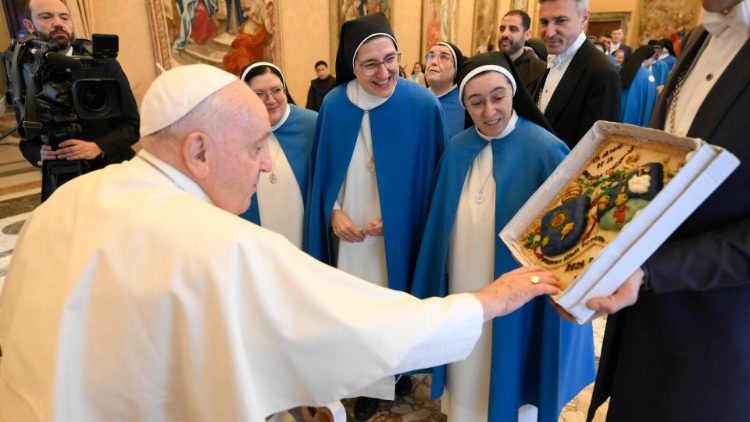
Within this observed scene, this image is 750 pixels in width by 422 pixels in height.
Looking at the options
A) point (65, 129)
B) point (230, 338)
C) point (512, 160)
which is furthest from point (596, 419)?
point (65, 129)

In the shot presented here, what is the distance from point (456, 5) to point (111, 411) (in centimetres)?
1354

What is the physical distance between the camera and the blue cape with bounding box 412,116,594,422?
2.08m

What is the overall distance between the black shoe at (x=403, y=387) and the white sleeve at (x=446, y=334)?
1.90 metres

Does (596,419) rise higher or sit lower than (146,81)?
lower

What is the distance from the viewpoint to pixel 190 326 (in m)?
1.09

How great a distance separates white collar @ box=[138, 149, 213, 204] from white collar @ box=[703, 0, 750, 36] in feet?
5.03

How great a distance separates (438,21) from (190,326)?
12197 millimetres

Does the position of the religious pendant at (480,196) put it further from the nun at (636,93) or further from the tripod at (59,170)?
the nun at (636,93)

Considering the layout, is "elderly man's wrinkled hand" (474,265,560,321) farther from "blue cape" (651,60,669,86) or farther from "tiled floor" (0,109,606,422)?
"blue cape" (651,60,669,86)

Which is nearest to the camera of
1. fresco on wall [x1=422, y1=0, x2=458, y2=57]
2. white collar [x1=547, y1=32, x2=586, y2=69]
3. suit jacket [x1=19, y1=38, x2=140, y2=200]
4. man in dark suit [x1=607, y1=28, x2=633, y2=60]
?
suit jacket [x1=19, y1=38, x2=140, y2=200]

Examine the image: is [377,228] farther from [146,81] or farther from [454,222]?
[146,81]

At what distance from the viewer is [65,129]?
9.52 ft

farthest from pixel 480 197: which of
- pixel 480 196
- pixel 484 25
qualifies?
pixel 484 25

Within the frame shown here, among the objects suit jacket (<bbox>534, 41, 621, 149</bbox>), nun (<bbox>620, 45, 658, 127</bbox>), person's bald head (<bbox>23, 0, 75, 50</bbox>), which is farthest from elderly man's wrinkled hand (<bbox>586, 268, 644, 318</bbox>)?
nun (<bbox>620, 45, 658, 127</bbox>)
